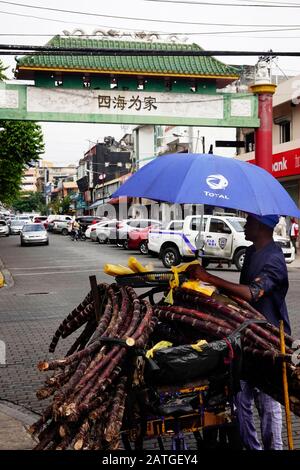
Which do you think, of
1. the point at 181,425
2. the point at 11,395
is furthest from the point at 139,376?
the point at 11,395

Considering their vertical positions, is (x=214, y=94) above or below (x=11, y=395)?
above

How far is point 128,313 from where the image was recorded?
3.95 meters

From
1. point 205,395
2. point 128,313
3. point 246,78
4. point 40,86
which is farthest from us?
point 246,78

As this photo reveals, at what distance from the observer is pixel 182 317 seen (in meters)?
3.82

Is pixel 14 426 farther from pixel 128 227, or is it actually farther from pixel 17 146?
pixel 17 146

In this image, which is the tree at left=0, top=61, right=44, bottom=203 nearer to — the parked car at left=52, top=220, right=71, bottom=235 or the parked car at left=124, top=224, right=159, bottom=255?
the parked car at left=124, top=224, right=159, bottom=255

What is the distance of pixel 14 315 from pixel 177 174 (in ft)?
30.0

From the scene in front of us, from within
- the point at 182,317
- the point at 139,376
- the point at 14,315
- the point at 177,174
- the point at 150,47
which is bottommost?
the point at 14,315

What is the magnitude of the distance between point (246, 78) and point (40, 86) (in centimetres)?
2407

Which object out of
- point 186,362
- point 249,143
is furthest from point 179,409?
point 249,143

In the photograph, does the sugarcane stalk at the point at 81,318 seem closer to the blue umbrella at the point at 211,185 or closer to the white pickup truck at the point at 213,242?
the blue umbrella at the point at 211,185
